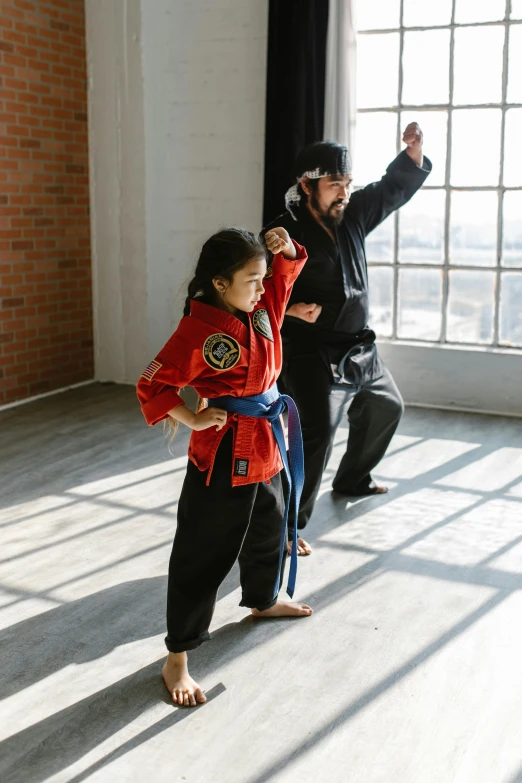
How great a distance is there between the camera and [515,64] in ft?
16.2

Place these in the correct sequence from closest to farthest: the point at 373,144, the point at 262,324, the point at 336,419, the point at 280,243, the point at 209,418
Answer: the point at 209,418, the point at 262,324, the point at 280,243, the point at 336,419, the point at 373,144

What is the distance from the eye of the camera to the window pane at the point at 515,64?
194 inches

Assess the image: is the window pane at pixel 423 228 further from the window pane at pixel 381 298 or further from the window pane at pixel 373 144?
the window pane at pixel 373 144

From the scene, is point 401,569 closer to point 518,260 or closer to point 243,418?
point 243,418

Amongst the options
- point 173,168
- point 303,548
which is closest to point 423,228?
point 173,168

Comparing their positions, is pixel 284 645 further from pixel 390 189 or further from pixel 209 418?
pixel 390 189

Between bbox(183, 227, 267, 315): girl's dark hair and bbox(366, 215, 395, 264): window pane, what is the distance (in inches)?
126

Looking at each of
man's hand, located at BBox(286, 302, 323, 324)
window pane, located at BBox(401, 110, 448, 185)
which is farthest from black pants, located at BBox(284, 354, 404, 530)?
window pane, located at BBox(401, 110, 448, 185)

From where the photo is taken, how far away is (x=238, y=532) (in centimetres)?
230

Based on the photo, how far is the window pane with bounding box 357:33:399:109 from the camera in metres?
5.21

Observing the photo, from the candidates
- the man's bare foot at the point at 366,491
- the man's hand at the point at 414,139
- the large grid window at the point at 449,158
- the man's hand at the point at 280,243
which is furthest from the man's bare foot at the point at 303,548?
the large grid window at the point at 449,158

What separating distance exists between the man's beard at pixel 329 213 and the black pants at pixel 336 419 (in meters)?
0.51

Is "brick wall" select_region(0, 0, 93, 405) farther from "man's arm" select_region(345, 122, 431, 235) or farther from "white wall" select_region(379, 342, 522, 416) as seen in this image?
"man's arm" select_region(345, 122, 431, 235)

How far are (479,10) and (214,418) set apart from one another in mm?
3751
